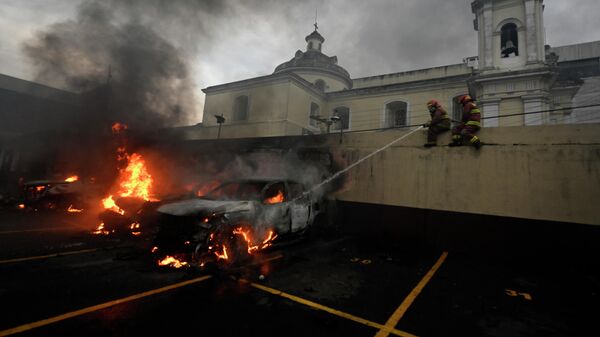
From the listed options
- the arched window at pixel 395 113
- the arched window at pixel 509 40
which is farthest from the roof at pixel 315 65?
the arched window at pixel 509 40

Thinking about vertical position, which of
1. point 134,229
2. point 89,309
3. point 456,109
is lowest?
point 89,309

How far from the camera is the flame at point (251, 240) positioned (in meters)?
5.36

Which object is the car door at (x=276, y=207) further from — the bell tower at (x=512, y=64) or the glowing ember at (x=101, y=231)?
the bell tower at (x=512, y=64)

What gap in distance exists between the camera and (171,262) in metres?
4.96

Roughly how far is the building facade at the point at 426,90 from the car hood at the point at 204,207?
23.6ft

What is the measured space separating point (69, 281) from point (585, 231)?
9914 millimetres

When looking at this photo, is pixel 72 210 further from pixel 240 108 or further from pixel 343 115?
pixel 343 115

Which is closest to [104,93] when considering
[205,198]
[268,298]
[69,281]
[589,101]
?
[205,198]

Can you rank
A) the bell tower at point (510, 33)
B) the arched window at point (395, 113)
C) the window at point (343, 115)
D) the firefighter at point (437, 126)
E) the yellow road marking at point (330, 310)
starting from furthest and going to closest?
the window at point (343, 115) → the arched window at point (395, 113) → the bell tower at point (510, 33) → the firefighter at point (437, 126) → the yellow road marking at point (330, 310)

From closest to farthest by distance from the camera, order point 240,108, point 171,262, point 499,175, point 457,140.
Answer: point 171,262, point 499,175, point 457,140, point 240,108

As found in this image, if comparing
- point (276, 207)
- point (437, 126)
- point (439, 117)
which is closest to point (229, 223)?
point (276, 207)

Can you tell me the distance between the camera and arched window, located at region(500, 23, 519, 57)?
55.4 feet

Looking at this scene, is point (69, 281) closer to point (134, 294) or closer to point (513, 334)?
point (134, 294)

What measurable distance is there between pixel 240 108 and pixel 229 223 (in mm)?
20760
